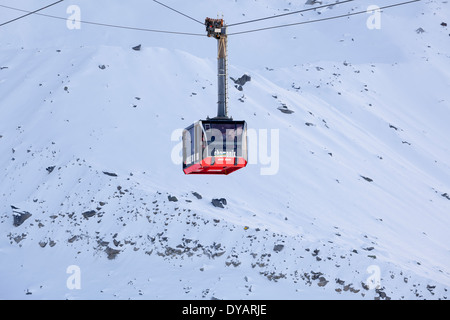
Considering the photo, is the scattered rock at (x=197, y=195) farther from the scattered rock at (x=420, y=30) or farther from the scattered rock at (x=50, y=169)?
the scattered rock at (x=420, y=30)

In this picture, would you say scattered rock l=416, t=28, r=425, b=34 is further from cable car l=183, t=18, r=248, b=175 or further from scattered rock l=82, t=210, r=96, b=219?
cable car l=183, t=18, r=248, b=175

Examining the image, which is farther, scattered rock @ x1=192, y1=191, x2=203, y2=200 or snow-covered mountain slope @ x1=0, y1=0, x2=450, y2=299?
scattered rock @ x1=192, y1=191, x2=203, y2=200

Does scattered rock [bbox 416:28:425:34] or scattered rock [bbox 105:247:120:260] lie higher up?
scattered rock [bbox 416:28:425:34]

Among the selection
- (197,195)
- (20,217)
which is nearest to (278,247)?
(197,195)

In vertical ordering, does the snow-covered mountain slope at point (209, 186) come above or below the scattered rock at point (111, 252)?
above

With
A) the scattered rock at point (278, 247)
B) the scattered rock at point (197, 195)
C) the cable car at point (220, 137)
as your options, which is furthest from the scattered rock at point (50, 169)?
the cable car at point (220, 137)

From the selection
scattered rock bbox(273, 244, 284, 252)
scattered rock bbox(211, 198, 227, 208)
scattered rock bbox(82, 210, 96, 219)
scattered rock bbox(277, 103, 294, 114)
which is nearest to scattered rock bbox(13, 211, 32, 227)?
scattered rock bbox(82, 210, 96, 219)

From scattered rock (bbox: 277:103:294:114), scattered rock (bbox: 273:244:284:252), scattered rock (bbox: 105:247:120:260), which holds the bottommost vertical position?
scattered rock (bbox: 105:247:120:260)

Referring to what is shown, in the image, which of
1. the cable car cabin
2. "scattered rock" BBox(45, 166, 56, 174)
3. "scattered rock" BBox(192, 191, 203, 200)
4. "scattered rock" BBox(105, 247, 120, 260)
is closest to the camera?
the cable car cabin

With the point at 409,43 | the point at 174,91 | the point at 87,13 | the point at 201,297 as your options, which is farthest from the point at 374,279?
the point at 87,13
